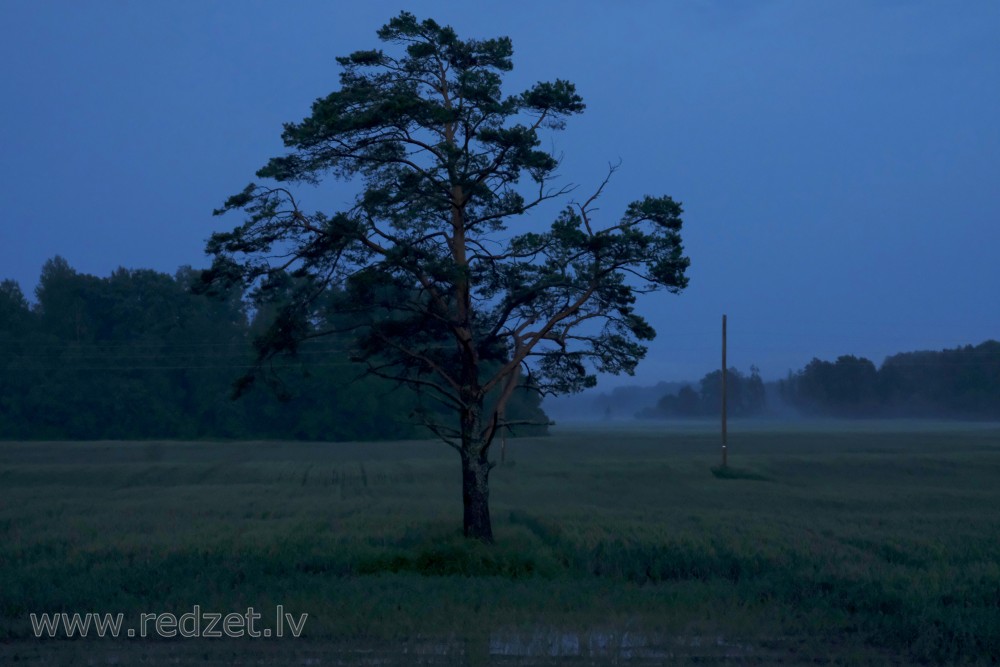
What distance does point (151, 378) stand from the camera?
8650 cm

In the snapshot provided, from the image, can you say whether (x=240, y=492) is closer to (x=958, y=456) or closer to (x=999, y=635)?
(x=999, y=635)

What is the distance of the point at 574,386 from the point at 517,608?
7.50 meters

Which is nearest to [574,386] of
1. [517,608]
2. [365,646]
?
[517,608]

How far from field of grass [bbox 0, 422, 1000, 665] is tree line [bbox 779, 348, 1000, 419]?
120 metres

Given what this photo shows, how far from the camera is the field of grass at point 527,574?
9492mm

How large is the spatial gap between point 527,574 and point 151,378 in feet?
264

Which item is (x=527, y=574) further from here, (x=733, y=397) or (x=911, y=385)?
(x=733, y=397)

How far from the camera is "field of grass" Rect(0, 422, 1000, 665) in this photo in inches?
374

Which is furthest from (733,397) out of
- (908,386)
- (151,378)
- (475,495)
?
Result: (475,495)

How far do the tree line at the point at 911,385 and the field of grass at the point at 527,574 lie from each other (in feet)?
392

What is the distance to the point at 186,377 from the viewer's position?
8812 cm

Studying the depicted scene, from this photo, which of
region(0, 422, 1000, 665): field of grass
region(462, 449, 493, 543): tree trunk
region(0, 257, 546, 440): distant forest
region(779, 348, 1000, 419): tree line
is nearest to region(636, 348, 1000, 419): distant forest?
region(779, 348, 1000, 419): tree line

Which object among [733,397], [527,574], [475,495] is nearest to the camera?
[527,574]

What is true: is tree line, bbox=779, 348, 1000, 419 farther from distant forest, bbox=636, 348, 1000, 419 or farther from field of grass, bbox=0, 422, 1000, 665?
field of grass, bbox=0, 422, 1000, 665
